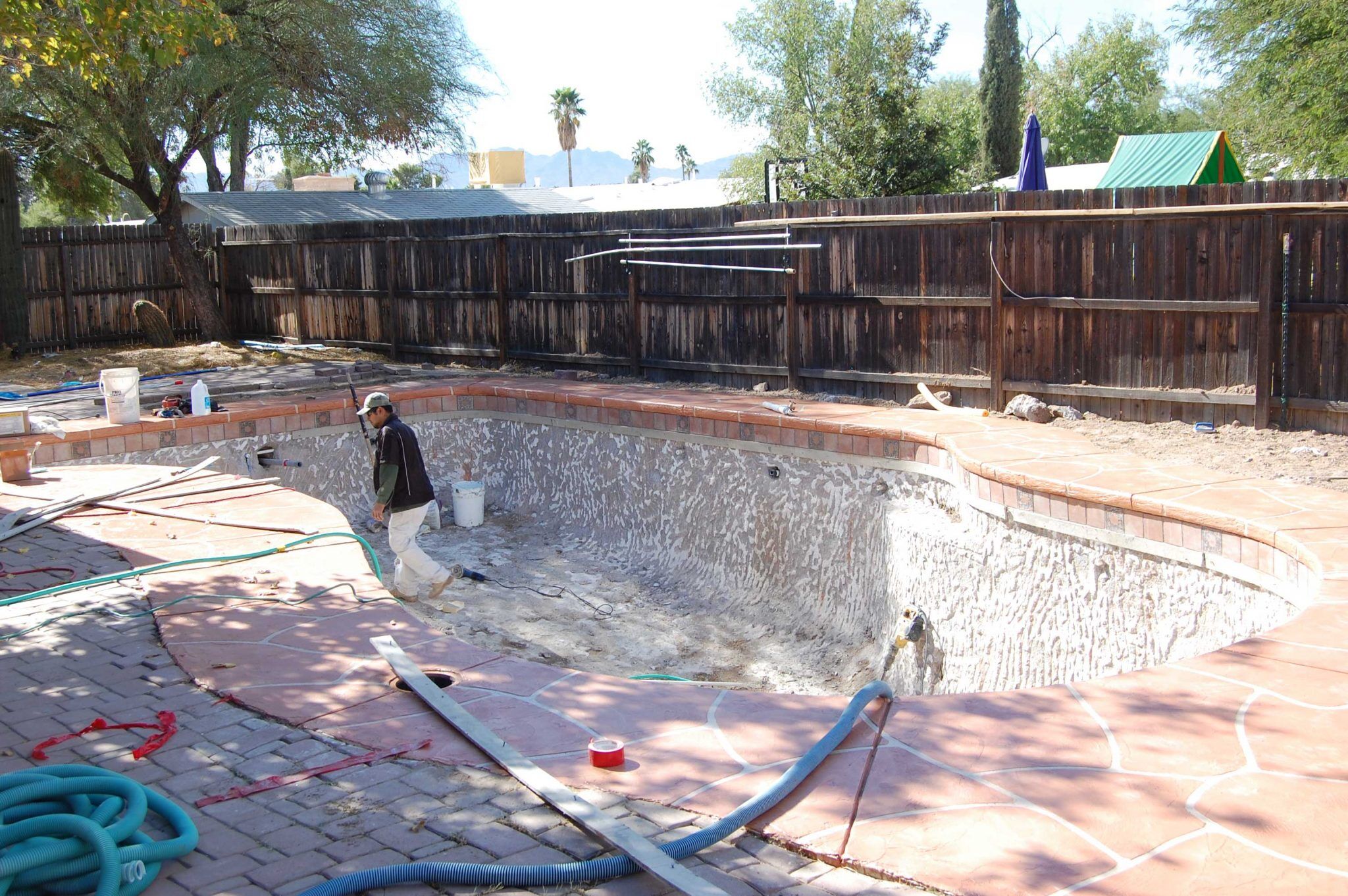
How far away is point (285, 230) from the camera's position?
17.3 m

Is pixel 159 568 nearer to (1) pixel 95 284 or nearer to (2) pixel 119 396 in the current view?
(2) pixel 119 396

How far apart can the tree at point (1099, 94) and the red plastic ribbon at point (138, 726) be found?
150ft

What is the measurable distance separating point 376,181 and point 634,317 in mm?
17149

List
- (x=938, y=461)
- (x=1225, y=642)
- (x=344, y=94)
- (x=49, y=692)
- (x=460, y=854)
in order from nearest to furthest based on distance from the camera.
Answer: (x=460, y=854)
(x=49, y=692)
(x=1225, y=642)
(x=938, y=461)
(x=344, y=94)

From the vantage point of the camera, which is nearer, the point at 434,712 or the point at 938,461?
the point at 434,712

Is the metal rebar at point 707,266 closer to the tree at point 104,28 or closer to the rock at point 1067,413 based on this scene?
the rock at point 1067,413

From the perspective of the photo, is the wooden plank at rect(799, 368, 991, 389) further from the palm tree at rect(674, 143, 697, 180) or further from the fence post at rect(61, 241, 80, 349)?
the palm tree at rect(674, 143, 697, 180)

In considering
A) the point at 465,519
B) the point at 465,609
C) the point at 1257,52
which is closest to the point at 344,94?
the point at 465,519

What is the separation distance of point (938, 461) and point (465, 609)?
3.86 m

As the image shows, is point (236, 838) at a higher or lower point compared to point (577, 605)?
higher

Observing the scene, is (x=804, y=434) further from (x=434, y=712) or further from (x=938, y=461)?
(x=434, y=712)

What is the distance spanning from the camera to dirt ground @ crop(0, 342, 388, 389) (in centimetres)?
1470

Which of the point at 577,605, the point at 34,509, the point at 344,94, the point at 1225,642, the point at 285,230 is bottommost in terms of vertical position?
the point at 577,605

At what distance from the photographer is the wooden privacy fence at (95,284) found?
16.8m
